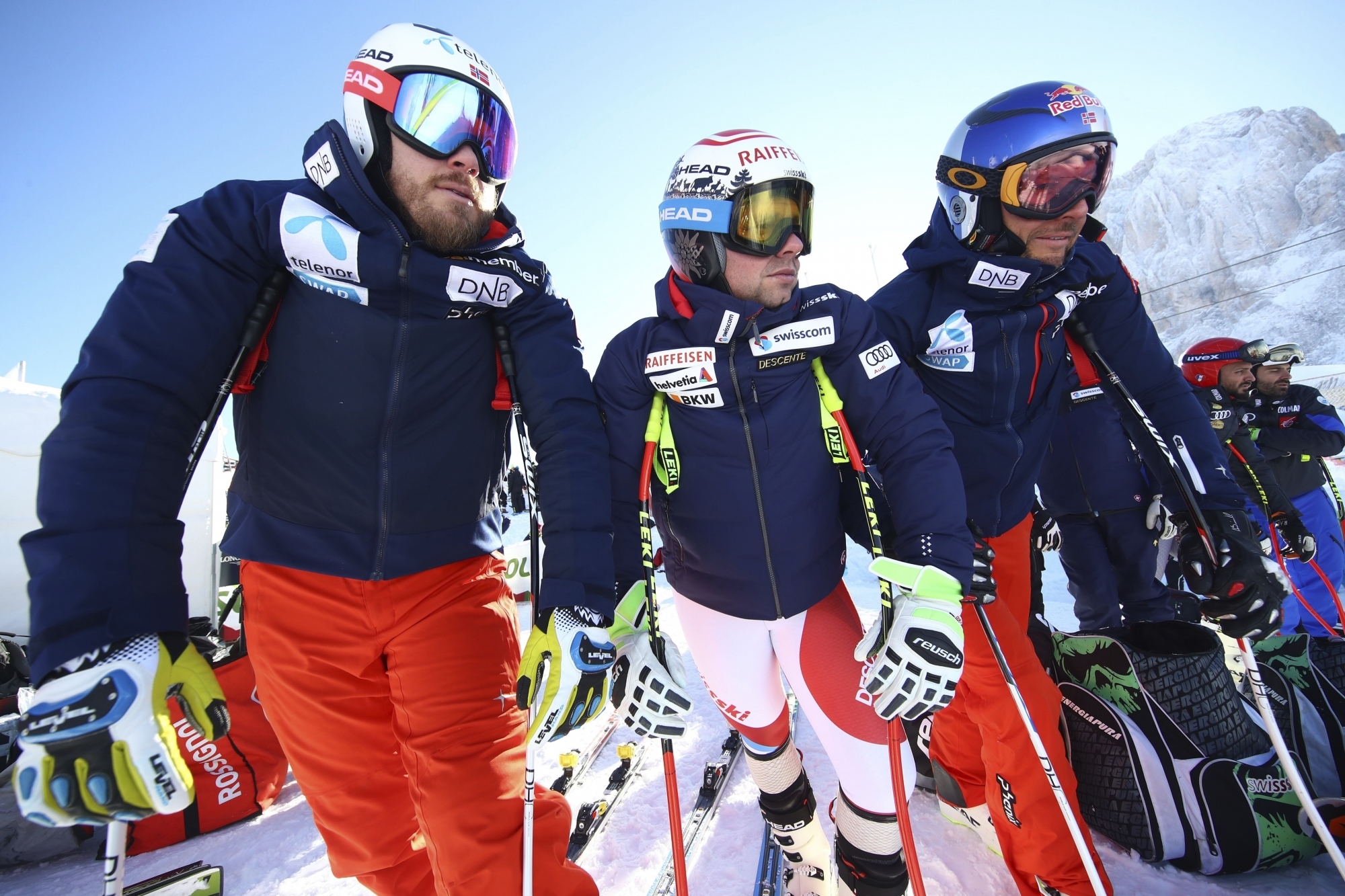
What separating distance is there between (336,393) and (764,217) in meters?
1.52

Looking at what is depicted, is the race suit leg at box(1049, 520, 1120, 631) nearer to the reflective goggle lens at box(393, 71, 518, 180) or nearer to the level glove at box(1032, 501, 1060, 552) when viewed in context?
the level glove at box(1032, 501, 1060, 552)

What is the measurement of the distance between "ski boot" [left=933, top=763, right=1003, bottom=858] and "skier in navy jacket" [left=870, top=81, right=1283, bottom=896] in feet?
0.04

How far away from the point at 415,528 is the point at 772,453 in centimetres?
121

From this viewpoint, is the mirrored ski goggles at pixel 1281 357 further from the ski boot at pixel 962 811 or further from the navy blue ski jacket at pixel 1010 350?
the ski boot at pixel 962 811

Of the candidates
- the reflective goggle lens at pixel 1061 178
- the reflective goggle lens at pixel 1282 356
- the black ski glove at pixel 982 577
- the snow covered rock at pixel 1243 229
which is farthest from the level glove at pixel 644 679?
the snow covered rock at pixel 1243 229

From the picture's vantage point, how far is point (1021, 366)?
2.57m

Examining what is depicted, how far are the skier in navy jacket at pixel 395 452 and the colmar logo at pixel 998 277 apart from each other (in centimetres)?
160

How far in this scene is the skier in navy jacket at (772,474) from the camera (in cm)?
209

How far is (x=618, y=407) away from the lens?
2.24 m

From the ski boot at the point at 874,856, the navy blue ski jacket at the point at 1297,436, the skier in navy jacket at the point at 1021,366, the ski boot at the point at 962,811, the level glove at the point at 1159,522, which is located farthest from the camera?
→ the navy blue ski jacket at the point at 1297,436

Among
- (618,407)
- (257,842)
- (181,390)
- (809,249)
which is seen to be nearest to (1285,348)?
(809,249)

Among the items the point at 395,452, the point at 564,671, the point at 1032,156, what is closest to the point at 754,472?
the point at 564,671

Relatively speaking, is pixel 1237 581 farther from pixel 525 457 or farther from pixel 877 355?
pixel 525 457

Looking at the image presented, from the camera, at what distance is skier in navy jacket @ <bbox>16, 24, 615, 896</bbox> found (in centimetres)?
178
